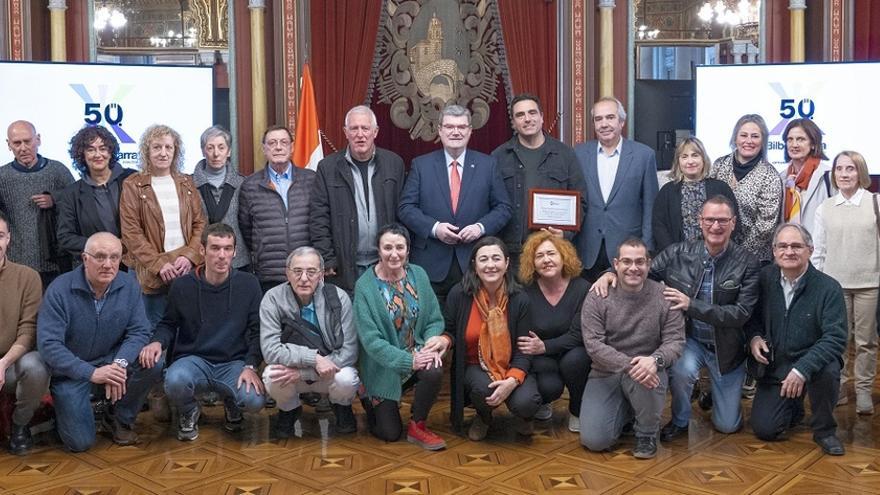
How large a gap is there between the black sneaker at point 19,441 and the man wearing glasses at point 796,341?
9.46 ft

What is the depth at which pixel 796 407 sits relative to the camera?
3609 millimetres

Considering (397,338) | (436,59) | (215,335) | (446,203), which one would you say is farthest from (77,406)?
(436,59)

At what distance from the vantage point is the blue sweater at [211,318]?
3744 millimetres

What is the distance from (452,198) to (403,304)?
1.91ft

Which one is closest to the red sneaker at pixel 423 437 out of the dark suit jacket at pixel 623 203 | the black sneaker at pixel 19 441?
the dark suit jacket at pixel 623 203

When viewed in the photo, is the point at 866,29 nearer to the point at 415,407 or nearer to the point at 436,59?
the point at 436,59

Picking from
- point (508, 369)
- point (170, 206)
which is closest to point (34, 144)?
point (170, 206)

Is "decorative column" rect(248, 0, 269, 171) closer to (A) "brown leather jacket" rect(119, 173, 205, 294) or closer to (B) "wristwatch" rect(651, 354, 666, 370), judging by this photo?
(A) "brown leather jacket" rect(119, 173, 205, 294)

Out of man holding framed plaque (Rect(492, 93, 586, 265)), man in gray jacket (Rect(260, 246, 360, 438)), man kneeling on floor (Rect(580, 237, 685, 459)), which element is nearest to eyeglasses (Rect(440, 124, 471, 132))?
man holding framed plaque (Rect(492, 93, 586, 265))

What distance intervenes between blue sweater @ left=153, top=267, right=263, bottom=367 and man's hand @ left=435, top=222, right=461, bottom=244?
32.1 inches

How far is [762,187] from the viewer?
12.8ft

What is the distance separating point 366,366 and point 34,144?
188 cm

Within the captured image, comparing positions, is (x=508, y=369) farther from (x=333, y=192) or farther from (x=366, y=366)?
(x=333, y=192)

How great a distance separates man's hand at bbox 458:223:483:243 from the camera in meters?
3.84
